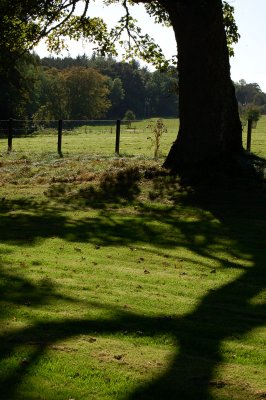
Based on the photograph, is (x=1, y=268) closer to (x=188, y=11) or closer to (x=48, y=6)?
(x=188, y=11)

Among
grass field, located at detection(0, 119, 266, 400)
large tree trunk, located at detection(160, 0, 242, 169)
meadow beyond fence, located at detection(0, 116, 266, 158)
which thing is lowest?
grass field, located at detection(0, 119, 266, 400)

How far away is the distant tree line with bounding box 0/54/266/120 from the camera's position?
62334 millimetres

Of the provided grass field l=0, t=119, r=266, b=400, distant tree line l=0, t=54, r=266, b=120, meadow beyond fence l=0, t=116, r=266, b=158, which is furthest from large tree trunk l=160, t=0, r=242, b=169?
meadow beyond fence l=0, t=116, r=266, b=158

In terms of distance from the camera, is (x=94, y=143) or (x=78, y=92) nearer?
(x=94, y=143)

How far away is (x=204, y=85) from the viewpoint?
1741 centimetres

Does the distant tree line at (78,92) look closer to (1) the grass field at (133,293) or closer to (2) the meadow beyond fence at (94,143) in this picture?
(2) the meadow beyond fence at (94,143)

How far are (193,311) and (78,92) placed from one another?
109 m

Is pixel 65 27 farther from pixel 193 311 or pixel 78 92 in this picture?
pixel 78 92

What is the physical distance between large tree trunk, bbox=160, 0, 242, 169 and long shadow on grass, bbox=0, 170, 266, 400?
2597 mm

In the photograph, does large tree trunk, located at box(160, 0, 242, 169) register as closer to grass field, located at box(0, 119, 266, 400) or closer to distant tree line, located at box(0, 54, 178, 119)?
grass field, located at box(0, 119, 266, 400)

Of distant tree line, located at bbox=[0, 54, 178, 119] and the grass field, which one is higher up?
distant tree line, located at bbox=[0, 54, 178, 119]

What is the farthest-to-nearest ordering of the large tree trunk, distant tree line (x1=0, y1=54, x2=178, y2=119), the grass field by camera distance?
distant tree line (x1=0, y1=54, x2=178, y2=119) < the large tree trunk < the grass field

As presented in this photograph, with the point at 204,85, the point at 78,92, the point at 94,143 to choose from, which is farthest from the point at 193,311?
the point at 78,92

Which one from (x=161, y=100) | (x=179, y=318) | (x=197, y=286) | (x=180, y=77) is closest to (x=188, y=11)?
(x=180, y=77)
